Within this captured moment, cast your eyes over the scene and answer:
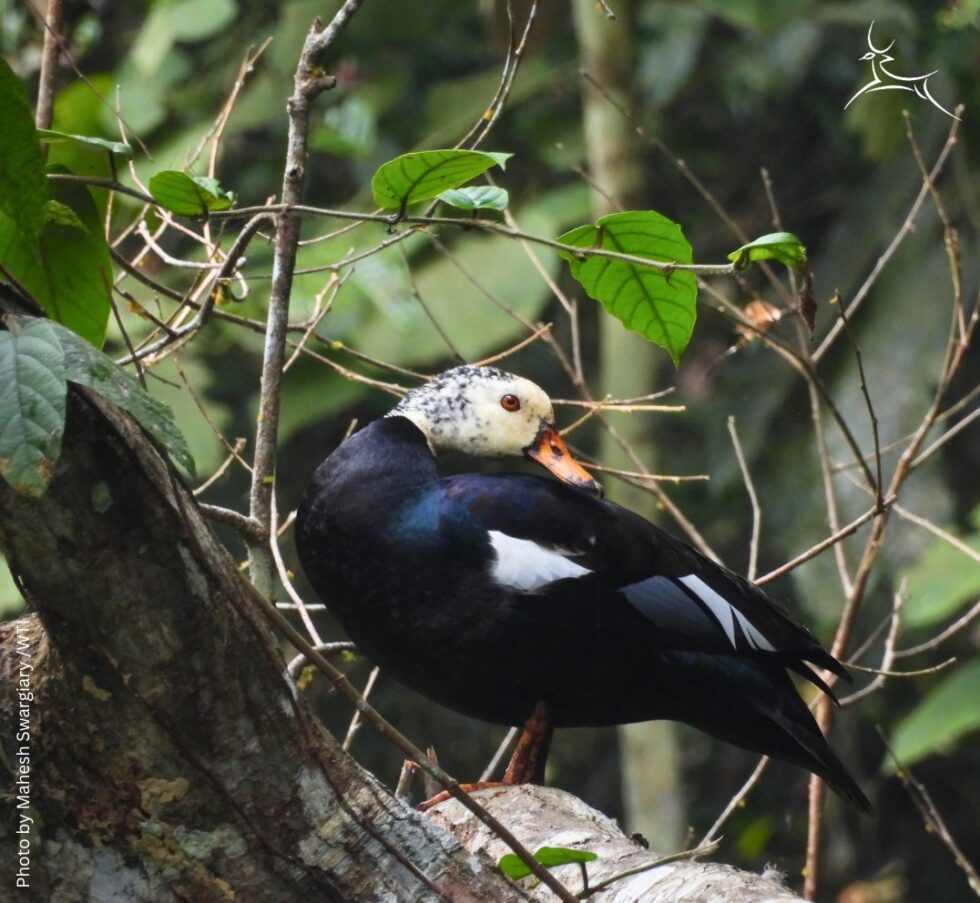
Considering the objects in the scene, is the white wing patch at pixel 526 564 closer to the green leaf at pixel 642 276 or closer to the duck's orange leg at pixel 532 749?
the duck's orange leg at pixel 532 749

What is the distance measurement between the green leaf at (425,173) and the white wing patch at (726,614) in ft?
2.99

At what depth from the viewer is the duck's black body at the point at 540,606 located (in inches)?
84.8

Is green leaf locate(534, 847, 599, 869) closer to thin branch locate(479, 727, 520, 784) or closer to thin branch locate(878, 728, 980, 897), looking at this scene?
thin branch locate(479, 727, 520, 784)

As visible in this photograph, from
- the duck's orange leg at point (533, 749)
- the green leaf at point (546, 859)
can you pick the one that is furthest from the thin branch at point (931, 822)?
the green leaf at point (546, 859)

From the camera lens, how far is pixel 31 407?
1111mm

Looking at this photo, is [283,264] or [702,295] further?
[702,295]

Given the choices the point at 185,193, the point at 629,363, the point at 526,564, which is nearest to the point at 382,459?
the point at 526,564

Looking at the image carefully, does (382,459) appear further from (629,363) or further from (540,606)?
(629,363)

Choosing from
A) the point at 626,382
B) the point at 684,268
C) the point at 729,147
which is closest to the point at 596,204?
the point at 626,382

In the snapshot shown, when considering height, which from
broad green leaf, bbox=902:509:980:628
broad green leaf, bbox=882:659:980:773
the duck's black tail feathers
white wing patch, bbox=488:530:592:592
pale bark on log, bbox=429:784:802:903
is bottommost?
broad green leaf, bbox=882:659:980:773

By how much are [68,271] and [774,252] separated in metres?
0.77

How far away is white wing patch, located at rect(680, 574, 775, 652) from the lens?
230cm

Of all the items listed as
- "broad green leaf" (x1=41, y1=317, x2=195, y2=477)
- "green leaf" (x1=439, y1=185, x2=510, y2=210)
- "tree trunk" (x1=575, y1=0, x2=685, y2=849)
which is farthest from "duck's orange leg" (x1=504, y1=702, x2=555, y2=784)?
"tree trunk" (x1=575, y1=0, x2=685, y2=849)

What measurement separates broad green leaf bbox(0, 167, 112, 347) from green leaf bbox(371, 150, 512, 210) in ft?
1.06
